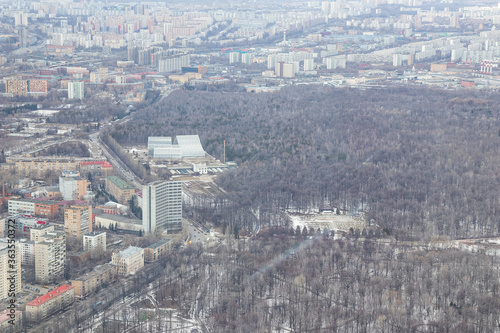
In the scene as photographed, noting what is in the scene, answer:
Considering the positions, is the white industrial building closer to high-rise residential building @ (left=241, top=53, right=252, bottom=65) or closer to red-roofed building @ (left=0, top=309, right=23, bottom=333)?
red-roofed building @ (left=0, top=309, right=23, bottom=333)

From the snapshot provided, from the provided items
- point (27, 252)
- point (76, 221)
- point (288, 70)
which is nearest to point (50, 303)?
point (27, 252)

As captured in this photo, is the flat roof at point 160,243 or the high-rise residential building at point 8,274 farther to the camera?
the flat roof at point 160,243

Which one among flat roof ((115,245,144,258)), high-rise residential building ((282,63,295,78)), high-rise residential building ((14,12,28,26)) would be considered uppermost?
high-rise residential building ((14,12,28,26))

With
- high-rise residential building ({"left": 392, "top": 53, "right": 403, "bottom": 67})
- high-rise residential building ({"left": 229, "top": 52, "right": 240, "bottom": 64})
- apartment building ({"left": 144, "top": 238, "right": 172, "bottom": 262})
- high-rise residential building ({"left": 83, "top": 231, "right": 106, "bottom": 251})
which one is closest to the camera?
apartment building ({"left": 144, "top": 238, "right": 172, "bottom": 262})

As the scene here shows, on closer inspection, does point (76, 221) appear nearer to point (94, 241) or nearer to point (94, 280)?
point (94, 241)

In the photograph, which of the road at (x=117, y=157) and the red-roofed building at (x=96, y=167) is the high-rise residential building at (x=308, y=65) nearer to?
the road at (x=117, y=157)

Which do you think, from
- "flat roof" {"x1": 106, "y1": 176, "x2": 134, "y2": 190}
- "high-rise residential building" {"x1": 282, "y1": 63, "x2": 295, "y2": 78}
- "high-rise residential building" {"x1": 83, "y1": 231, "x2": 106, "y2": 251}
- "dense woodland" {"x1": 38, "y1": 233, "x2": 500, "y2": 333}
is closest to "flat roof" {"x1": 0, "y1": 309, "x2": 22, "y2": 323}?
"dense woodland" {"x1": 38, "y1": 233, "x2": 500, "y2": 333}

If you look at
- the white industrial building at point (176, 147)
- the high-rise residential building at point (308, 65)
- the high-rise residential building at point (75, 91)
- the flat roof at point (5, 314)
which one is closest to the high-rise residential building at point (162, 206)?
the flat roof at point (5, 314)
